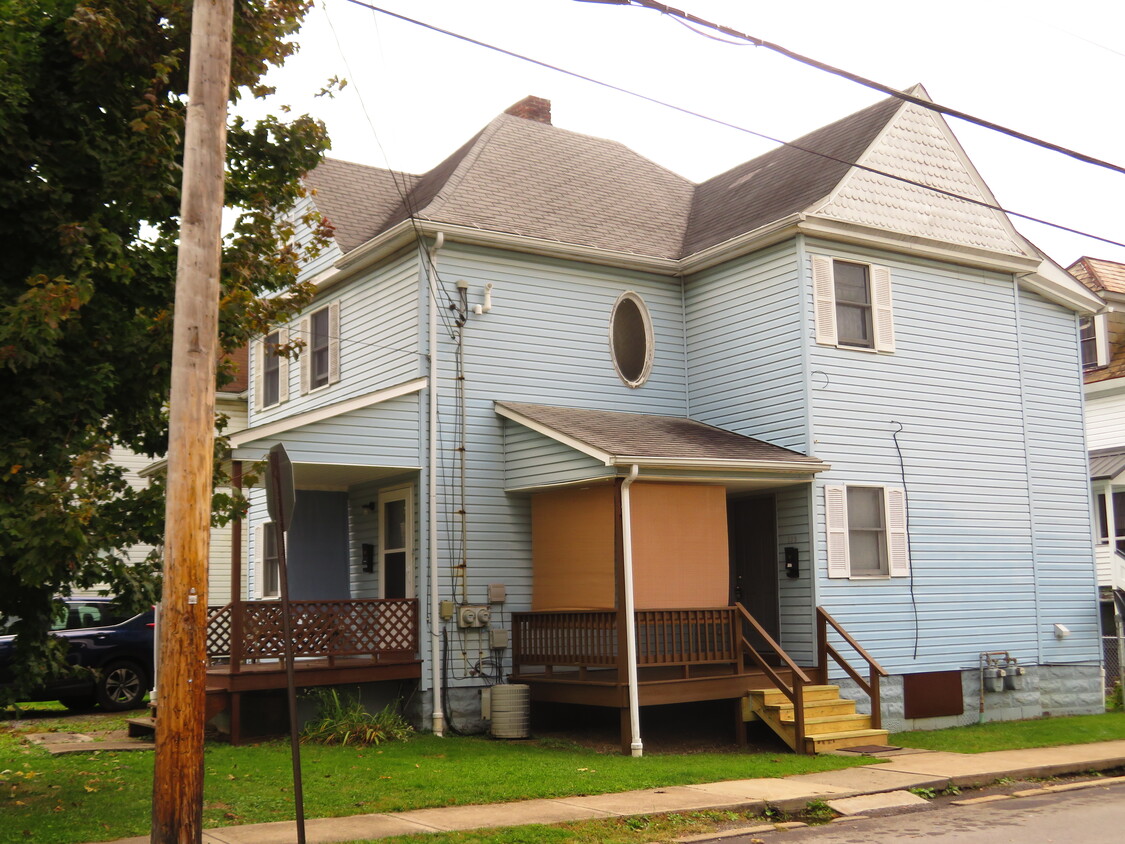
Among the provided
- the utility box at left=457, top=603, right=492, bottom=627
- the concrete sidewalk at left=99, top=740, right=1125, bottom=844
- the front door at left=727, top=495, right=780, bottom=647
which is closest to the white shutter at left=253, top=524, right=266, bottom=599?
the utility box at left=457, top=603, right=492, bottom=627

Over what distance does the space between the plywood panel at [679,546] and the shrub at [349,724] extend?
3508 mm

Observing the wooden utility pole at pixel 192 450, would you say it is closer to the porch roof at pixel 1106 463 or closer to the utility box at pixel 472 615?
the utility box at pixel 472 615

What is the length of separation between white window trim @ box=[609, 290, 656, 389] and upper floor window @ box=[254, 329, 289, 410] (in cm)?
621

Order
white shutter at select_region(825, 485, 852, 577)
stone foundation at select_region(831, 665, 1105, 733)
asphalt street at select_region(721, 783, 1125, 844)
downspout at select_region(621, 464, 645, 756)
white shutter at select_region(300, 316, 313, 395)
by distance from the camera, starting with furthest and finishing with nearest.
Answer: white shutter at select_region(300, 316, 313, 395) → stone foundation at select_region(831, 665, 1105, 733) → white shutter at select_region(825, 485, 852, 577) → downspout at select_region(621, 464, 645, 756) → asphalt street at select_region(721, 783, 1125, 844)

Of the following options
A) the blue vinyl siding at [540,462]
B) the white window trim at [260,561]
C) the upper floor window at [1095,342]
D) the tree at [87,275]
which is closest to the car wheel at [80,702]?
the white window trim at [260,561]

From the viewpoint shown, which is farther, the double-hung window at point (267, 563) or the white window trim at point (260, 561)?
the white window trim at point (260, 561)

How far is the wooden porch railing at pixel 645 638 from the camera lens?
1415 cm

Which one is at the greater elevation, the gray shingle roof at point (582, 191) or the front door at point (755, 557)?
the gray shingle roof at point (582, 191)

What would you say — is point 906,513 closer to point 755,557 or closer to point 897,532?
point 897,532

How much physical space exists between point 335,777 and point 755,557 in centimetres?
756

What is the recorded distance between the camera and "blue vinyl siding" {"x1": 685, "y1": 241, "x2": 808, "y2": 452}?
16.4 metres

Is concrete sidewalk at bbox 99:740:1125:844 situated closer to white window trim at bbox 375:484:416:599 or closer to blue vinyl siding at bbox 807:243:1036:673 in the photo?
blue vinyl siding at bbox 807:243:1036:673

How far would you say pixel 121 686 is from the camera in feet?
58.6

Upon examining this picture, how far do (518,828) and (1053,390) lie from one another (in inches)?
553
